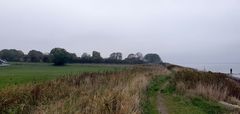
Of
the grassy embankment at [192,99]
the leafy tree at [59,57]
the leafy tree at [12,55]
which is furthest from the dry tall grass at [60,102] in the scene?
the leafy tree at [12,55]

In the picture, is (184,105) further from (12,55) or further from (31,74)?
(12,55)

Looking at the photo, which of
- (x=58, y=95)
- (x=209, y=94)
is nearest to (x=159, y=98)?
(x=209, y=94)

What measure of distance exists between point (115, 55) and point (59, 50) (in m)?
52.9

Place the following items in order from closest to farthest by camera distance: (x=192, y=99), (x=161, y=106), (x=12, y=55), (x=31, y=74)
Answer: (x=161, y=106) < (x=192, y=99) < (x=31, y=74) < (x=12, y=55)

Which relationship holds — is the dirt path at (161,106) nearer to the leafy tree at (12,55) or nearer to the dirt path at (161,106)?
the dirt path at (161,106)

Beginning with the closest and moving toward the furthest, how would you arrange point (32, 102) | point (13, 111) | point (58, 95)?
point (13, 111) < point (32, 102) < point (58, 95)

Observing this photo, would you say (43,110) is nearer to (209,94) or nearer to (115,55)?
(209,94)

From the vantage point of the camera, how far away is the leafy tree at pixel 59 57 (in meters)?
97.7

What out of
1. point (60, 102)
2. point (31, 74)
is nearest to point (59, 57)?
point (31, 74)

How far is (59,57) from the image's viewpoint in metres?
98.1

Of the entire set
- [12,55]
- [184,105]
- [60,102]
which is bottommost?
[184,105]

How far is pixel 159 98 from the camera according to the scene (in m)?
19.1

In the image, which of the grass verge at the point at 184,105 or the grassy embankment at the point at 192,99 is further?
the grassy embankment at the point at 192,99

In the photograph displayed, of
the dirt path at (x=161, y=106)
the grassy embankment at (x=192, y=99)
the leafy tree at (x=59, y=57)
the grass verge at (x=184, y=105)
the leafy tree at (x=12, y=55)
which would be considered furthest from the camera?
the leafy tree at (x=12, y=55)
